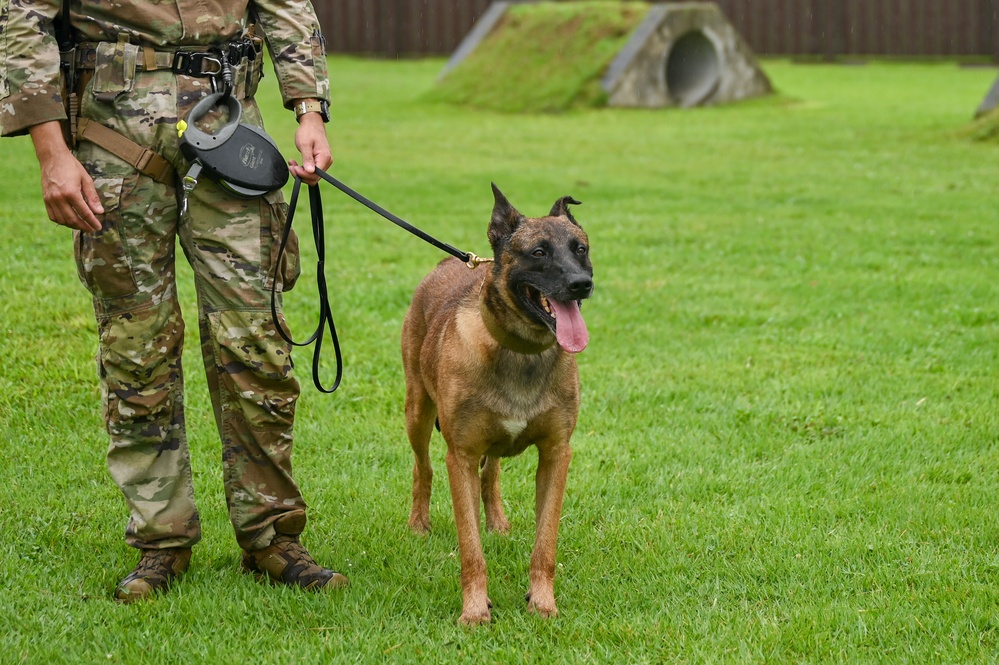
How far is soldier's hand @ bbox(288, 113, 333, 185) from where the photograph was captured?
418cm

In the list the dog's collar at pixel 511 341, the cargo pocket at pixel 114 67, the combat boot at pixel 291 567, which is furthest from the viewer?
the combat boot at pixel 291 567

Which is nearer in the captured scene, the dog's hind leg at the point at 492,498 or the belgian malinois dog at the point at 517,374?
the belgian malinois dog at the point at 517,374

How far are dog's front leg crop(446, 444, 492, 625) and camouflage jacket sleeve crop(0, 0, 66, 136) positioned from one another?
1.88 metres

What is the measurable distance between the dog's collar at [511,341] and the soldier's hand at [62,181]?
1.44m

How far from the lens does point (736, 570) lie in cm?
462

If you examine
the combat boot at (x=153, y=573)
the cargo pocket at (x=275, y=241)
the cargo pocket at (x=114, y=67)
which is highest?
the cargo pocket at (x=114, y=67)

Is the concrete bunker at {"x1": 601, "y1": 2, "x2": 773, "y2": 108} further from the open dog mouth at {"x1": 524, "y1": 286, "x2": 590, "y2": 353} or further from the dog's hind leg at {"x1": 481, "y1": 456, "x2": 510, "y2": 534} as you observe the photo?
the open dog mouth at {"x1": 524, "y1": 286, "x2": 590, "y2": 353}

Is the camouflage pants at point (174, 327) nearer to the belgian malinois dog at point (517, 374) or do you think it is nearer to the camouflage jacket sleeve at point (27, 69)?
the camouflage jacket sleeve at point (27, 69)

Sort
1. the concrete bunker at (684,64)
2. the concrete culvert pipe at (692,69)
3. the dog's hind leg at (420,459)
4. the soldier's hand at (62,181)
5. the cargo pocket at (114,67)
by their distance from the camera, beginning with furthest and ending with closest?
1. the concrete culvert pipe at (692,69)
2. the concrete bunker at (684,64)
3. the dog's hind leg at (420,459)
4. the cargo pocket at (114,67)
5. the soldier's hand at (62,181)

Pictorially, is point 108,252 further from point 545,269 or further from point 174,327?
point 545,269

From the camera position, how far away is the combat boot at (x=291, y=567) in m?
4.41

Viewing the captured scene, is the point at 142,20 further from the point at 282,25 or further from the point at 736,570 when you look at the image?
the point at 736,570

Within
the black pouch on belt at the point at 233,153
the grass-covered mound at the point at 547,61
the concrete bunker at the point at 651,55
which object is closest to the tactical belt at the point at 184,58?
the black pouch on belt at the point at 233,153

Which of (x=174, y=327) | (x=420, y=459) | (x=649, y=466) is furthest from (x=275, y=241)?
(x=649, y=466)
